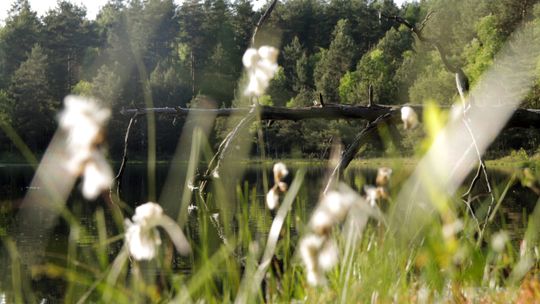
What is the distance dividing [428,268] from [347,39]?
7396 centimetres

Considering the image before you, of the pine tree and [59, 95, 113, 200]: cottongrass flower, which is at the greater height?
the pine tree

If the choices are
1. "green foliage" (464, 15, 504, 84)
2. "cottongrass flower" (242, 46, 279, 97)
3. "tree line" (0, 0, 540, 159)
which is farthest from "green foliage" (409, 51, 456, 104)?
"cottongrass flower" (242, 46, 279, 97)

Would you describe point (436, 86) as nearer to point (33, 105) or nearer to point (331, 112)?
point (33, 105)

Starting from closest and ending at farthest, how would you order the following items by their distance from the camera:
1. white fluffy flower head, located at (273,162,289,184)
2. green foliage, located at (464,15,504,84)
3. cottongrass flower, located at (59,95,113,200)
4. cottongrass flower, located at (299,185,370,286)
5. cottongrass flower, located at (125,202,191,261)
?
1. cottongrass flower, located at (59,95,113,200)
2. cottongrass flower, located at (299,185,370,286)
3. cottongrass flower, located at (125,202,191,261)
4. white fluffy flower head, located at (273,162,289,184)
5. green foliage, located at (464,15,504,84)

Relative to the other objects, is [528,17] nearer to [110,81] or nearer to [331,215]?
[110,81]

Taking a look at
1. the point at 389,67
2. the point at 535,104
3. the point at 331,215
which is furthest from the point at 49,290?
the point at 389,67

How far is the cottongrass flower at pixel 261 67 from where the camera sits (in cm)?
239

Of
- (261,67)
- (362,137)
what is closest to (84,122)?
(261,67)

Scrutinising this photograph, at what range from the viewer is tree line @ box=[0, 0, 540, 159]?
182ft

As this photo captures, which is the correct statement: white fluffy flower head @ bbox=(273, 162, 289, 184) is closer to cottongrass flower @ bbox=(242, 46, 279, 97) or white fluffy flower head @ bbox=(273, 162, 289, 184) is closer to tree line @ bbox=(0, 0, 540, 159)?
cottongrass flower @ bbox=(242, 46, 279, 97)

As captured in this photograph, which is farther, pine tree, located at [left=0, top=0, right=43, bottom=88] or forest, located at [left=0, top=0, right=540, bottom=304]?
pine tree, located at [left=0, top=0, right=43, bottom=88]

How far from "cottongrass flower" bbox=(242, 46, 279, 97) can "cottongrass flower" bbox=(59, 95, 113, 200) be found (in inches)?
40.1

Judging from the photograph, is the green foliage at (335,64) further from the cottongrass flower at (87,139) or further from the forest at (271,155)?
the cottongrass flower at (87,139)

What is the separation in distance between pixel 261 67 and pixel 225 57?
85132 millimetres
